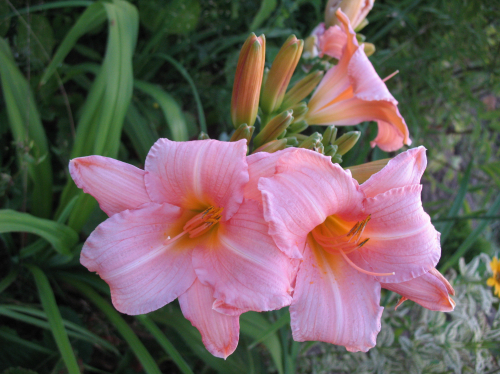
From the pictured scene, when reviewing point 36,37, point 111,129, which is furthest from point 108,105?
point 36,37

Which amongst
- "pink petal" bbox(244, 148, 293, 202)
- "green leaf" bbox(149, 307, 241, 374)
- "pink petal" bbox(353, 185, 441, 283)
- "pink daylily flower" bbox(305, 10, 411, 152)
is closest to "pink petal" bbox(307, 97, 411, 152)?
"pink daylily flower" bbox(305, 10, 411, 152)

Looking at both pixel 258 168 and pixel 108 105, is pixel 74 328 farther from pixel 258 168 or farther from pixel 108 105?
pixel 258 168

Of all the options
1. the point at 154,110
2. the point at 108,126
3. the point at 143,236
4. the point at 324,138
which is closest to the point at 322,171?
the point at 324,138

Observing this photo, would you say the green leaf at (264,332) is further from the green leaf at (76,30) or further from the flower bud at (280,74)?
the green leaf at (76,30)

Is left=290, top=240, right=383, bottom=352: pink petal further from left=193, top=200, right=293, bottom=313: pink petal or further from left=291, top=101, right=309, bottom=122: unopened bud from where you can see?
left=291, top=101, right=309, bottom=122: unopened bud

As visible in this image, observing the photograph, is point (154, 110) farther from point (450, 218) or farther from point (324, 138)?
point (450, 218)

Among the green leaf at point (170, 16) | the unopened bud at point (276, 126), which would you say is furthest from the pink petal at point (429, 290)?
the green leaf at point (170, 16)
